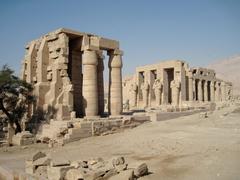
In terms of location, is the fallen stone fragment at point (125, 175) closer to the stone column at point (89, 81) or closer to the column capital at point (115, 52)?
the stone column at point (89, 81)

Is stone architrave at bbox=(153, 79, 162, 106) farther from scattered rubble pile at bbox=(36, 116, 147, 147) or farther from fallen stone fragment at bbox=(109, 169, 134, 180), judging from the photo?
fallen stone fragment at bbox=(109, 169, 134, 180)

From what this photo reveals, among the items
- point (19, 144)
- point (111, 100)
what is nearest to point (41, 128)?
point (19, 144)

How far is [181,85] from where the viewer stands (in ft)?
99.1

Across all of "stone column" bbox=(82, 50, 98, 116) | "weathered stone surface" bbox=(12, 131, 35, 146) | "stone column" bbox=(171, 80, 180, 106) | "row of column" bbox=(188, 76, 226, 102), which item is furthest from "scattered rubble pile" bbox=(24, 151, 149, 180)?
"row of column" bbox=(188, 76, 226, 102)

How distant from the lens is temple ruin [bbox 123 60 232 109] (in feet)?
99.1

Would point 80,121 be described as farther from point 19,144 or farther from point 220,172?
point 220,172

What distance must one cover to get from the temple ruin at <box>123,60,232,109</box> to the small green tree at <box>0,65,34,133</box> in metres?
16.3

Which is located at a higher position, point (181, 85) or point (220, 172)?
point (181, 85)

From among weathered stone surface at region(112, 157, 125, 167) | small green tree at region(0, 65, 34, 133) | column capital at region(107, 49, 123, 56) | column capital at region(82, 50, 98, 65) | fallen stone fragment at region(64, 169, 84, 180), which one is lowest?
fallen stone fragment at region(64, 169, 84, 180)

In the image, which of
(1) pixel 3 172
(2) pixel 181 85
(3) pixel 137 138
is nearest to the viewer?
(1) pixel 3 172

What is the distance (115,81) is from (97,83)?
1.36 m

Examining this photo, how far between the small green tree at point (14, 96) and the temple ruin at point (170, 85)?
53.4 feet

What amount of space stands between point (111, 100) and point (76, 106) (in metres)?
2.30

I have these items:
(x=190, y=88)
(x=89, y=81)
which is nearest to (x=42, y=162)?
(x=89, y=81)
